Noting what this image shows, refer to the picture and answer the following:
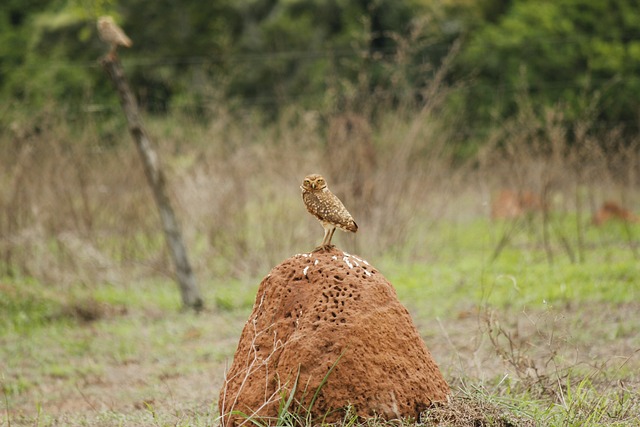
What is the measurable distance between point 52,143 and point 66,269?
141cm

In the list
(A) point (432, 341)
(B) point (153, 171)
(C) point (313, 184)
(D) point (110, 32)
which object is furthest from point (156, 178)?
(C) point (313, 184)

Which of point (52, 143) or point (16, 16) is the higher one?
point (16, 16)

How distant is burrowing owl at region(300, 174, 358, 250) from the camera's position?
11.7 ft

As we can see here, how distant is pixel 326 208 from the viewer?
141 inches

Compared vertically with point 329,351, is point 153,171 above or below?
above

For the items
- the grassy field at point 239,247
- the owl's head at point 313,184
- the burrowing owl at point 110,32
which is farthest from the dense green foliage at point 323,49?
the owl's head at point 313,184

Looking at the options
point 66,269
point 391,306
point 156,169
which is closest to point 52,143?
point 66,269

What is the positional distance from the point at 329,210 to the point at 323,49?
18073mm

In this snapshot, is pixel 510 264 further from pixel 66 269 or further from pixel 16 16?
pixel 16 16

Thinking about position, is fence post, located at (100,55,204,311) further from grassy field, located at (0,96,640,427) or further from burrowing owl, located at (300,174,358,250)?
burrowing owl, located at (300,174,358,250)

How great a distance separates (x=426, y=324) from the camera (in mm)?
6250

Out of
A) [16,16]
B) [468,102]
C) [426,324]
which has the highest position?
[16,16]

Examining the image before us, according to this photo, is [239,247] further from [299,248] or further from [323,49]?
[323,49]

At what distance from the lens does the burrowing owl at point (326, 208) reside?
3559 mm
